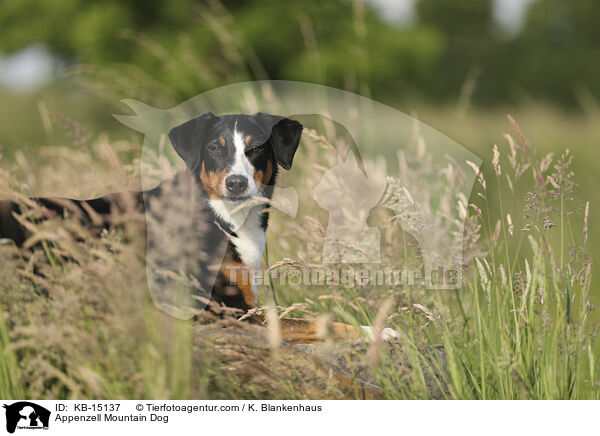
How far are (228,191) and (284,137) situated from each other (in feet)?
1.10

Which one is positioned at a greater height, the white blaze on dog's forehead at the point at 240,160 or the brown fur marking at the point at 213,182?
the white blaze on dog's forehead at the point at 240,160

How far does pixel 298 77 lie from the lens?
15.0 meters

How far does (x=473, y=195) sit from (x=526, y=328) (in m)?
0.57

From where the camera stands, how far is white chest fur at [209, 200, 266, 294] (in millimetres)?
2703

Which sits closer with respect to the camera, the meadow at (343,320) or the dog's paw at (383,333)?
the meadow at (343,320)

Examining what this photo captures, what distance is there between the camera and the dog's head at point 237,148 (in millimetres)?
2449

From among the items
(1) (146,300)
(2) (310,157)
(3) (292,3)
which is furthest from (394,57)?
(1) (146,300)

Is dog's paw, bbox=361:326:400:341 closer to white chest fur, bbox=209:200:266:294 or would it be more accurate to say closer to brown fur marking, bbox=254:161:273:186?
white chest fur, bbox=209:200:266:294

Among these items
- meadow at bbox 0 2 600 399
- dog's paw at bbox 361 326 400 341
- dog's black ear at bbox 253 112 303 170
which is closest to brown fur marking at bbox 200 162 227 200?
dog's black ear at bbox 253 112 303 170

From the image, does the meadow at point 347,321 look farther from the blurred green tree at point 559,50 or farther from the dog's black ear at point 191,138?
the blurred green tree at point 559,50

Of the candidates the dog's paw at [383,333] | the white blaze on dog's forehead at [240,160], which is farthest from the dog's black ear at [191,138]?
the dog's paw at [383,333]

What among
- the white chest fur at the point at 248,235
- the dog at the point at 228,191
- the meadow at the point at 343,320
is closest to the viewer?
the meadow at the point at 343,320
